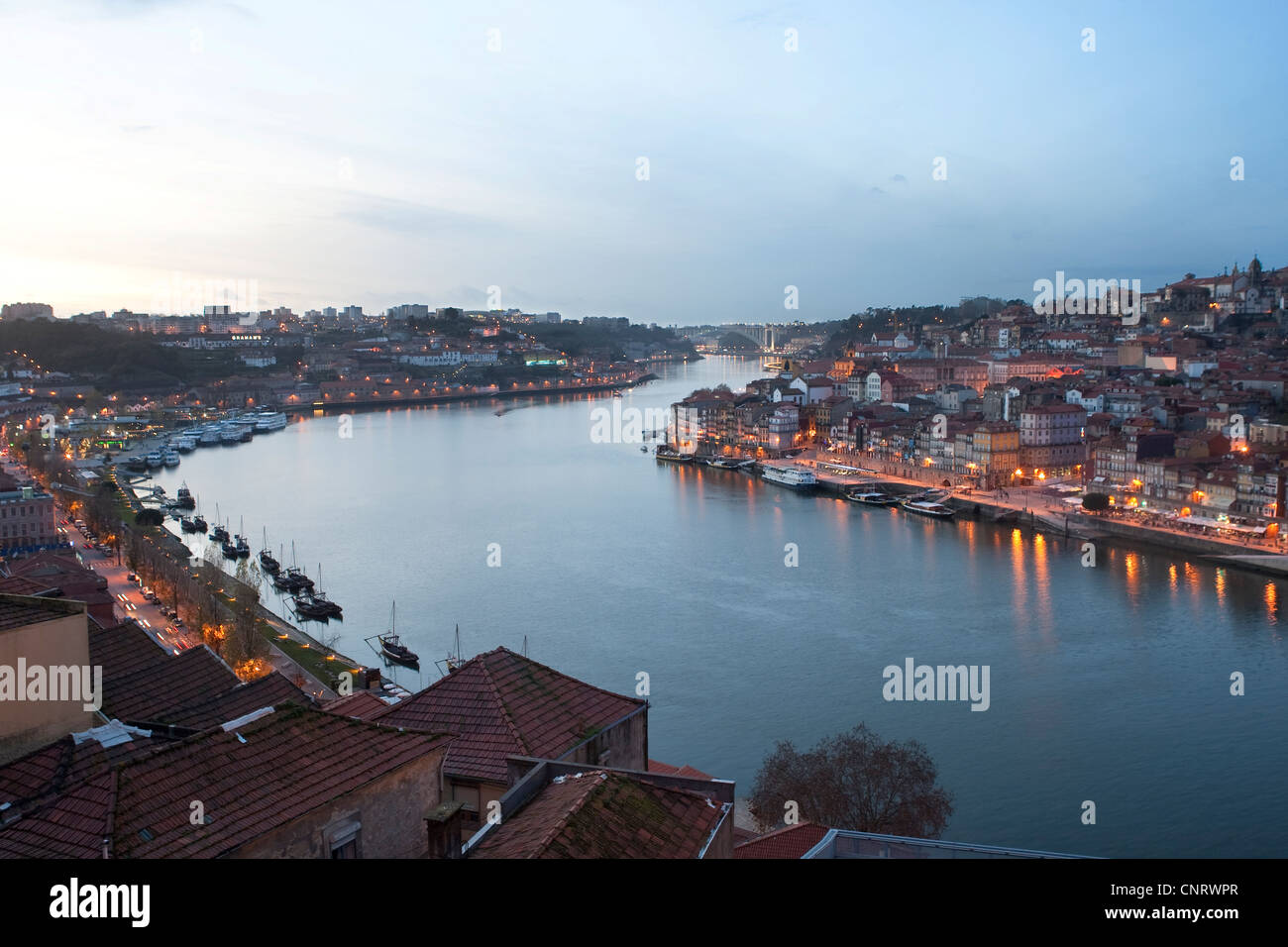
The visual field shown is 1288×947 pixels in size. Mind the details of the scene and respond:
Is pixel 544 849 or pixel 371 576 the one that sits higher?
pixel 544 849

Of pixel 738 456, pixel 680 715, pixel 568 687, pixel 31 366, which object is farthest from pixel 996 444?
pixel 31 366

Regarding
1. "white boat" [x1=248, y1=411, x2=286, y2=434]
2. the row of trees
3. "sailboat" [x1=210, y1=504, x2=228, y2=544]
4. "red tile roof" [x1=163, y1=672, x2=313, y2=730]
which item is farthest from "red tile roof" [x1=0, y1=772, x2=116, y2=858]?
"white boat" [x1=248, y1=411, x2=286, y2=434]

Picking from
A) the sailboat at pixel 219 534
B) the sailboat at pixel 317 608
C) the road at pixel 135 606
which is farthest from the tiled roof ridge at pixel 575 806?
the sailboat at pixel 219 534

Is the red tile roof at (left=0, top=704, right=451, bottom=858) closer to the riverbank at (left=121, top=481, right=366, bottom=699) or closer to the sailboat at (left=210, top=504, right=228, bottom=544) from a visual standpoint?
the riverbank at (left=121, top=481, right=366, bottom=699)

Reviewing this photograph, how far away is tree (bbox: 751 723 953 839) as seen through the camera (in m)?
3.20

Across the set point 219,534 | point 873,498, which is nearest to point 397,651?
point 219,534

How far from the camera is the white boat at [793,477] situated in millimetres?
13109

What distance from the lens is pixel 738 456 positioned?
16.0 metres

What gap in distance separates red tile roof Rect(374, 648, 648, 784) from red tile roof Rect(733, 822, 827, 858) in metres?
0.39

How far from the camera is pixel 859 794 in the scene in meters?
3.24

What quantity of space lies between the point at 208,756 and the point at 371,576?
697cm

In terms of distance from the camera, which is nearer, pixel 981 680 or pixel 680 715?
pixel 680 715

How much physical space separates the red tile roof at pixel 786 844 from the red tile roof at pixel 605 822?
63cm

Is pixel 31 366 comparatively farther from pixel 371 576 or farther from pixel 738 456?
pixel 371 576
